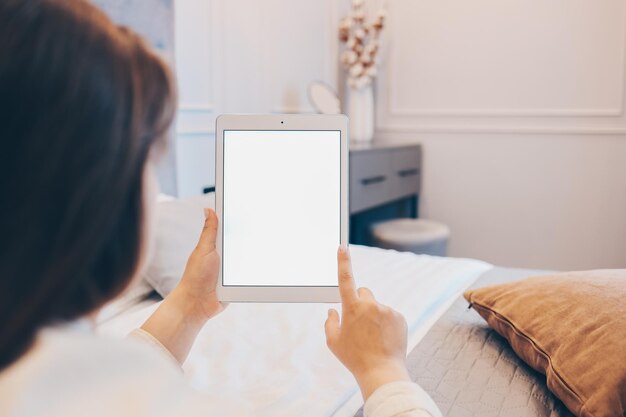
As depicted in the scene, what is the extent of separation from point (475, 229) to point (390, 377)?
2619 millimetres

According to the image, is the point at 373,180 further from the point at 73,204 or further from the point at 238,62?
the point at 73,204

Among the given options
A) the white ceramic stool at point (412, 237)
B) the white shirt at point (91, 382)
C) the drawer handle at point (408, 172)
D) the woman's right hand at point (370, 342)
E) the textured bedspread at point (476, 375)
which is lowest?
the white ceramic stool at point (412, 237)

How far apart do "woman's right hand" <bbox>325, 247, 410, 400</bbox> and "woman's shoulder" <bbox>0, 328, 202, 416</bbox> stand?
0.91 feet

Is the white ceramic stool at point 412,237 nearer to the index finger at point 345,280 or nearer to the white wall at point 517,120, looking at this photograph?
the white wall at point 517,120

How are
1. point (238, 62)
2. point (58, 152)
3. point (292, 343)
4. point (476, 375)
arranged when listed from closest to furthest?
1. point (58, 152)
2. point (476, 375)
3. point (292, 343)
4. point (238, 62)

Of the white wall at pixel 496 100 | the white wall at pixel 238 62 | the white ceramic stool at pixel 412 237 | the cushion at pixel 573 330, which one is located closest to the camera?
the cushion at pixel 573 330

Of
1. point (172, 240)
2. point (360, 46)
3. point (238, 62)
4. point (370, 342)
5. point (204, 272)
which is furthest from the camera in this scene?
point (360, 46)

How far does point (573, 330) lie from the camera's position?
897mm

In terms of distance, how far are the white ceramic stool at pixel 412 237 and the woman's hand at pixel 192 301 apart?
189cm

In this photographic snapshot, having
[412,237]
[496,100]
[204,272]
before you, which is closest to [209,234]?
[204,272]

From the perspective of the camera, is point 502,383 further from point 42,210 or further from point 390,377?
point 42,210

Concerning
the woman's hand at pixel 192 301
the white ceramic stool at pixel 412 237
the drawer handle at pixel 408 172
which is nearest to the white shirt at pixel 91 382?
the woman's hand at pixel 192 301

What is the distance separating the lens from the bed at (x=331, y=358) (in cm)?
88

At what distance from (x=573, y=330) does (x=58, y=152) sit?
78 cm
